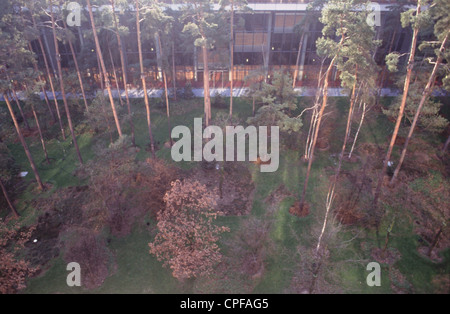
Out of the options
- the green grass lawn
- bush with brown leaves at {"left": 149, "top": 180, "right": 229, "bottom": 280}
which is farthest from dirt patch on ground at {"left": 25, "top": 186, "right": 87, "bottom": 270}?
bush with brown leaves at {"left": 149, "top": 180, "right": 229, "bottom": 280}

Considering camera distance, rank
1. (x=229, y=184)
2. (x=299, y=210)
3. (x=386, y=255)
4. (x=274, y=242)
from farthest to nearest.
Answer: (x=229, y=184), (x=299, y=210), (x=274, y=242), (x=386, y=255)

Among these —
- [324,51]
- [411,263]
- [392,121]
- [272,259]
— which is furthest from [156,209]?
[392,121]

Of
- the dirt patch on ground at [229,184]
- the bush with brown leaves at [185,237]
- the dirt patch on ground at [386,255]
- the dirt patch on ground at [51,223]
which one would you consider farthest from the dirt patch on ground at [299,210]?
the dirt patch on ground at [51,223]

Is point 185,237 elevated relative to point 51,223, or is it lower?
elevated

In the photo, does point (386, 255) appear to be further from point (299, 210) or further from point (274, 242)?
point (274, 242)

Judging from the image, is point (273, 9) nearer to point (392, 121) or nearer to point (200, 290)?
point (392, 121)

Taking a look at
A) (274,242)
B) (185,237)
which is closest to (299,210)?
(274,242)
